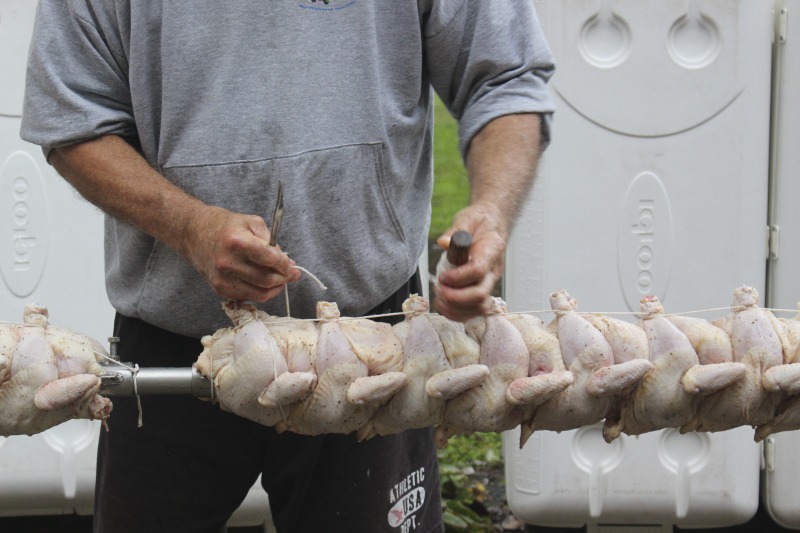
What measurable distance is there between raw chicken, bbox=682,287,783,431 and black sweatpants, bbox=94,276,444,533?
2.56 feet

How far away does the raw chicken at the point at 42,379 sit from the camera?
A: 7.34 feet

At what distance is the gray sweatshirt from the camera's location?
8.02 ft

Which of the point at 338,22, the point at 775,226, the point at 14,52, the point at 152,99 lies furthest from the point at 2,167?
the point at 775,226

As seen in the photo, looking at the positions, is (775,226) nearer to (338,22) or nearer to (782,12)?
(782,12)

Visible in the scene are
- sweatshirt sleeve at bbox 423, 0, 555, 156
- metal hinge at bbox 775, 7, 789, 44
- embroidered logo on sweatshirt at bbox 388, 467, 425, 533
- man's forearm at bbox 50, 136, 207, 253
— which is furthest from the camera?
metal hinge at bbox 775, 7, 789, 44

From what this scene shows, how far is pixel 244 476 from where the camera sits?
109 inches

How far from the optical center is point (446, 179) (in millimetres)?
8305

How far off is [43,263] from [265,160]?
75.1 inches

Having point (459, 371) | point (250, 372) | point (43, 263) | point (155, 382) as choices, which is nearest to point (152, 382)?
point (155, 382)

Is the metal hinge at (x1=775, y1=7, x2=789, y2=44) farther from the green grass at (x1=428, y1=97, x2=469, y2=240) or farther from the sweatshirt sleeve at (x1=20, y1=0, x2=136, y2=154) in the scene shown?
the green grass at (x1=428, y1=97, x2=469, y2=240)

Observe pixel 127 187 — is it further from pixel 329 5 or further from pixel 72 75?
pixel 329 5

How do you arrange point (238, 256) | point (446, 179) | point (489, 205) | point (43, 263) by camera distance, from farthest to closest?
point (446, 179) < point (43, 263) < point (489, 205) < point (238, 256)

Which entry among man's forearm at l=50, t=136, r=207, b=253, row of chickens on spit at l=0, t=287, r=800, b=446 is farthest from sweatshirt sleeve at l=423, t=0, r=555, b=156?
man's forearm at l=50, t=136, r=207, b=253

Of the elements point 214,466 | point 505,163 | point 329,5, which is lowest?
point 214,466
